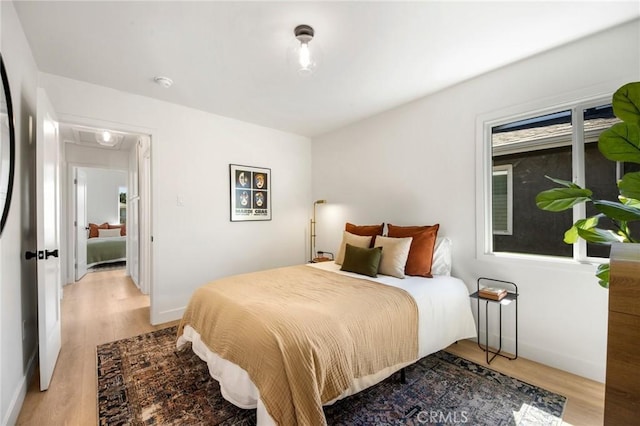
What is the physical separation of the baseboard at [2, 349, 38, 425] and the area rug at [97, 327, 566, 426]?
1.30 feet

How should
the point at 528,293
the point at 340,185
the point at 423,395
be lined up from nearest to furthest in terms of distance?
1. the point at 423,395
2. the point at 528,293
3. the point at 340,185

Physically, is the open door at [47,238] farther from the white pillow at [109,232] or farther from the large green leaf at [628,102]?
the white pillow at [109,232]

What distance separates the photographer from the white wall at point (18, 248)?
61.9 inches

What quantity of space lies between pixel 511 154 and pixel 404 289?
1667 mm

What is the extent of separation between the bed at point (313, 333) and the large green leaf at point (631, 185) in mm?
1313

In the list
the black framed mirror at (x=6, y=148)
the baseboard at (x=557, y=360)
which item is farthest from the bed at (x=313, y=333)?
the black framed mirror at (x=6, y=148)

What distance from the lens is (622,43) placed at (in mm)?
1968

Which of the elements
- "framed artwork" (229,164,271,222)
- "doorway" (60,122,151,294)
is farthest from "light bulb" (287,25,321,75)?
"doorway" (60,122,151,294)

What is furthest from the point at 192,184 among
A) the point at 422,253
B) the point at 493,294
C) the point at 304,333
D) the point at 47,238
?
the point at 493,294

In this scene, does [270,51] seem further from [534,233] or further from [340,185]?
[534,233]

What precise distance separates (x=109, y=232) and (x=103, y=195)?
3.76 ft

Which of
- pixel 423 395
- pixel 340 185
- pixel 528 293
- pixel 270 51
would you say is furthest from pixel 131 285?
pixel 528 293

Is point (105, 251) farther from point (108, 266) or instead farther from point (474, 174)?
point (474, 174)

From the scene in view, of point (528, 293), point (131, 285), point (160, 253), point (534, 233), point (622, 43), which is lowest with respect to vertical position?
point (131, 285)
